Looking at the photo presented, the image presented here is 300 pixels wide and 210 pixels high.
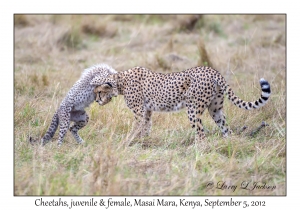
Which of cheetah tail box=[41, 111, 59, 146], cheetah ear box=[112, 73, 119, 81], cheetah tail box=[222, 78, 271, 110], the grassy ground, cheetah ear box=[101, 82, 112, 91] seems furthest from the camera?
cheetah ear box=[112, 73, 119, 81]

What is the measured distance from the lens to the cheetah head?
5.73 metres

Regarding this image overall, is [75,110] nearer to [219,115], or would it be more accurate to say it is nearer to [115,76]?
[115,76]

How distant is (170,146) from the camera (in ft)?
17.4

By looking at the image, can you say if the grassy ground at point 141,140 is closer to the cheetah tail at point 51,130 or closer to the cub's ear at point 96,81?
the cheetah tail at point 51,130

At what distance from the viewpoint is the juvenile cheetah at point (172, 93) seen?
5.44 meters

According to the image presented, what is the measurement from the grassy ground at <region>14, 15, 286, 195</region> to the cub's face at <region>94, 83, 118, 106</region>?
0.22m

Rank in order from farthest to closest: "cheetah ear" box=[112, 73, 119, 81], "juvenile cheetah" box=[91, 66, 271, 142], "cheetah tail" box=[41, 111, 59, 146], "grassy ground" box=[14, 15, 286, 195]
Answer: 1. "cheetah ear" box=[112, 73, 119, 81]
2. "cheetah tail" box=[41, 111, 59, 146]
3. "juvenile cheetah" box=[91, 66, 271, 142]
4. "grassy ground" box=[14, 15, 286, 195]

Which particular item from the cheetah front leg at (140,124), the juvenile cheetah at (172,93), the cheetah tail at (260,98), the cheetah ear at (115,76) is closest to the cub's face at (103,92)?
the juvenile cheetah at (172,93)

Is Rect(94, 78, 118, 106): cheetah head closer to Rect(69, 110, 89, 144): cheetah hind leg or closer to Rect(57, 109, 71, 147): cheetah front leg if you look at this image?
Rect(69, 110, 89, 144): cheetah hind leg

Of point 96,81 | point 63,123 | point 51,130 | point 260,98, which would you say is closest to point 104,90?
point 96,81

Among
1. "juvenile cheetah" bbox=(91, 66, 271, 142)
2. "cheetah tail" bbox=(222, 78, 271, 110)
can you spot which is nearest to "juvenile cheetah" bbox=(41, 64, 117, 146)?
"juvenile cheetah" bbox=(91, 66, 271, 142)

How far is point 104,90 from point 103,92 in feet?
0.08

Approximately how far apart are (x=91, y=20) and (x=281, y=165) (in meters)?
7.55

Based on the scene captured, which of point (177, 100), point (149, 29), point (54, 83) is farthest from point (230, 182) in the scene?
point (149, 29)
